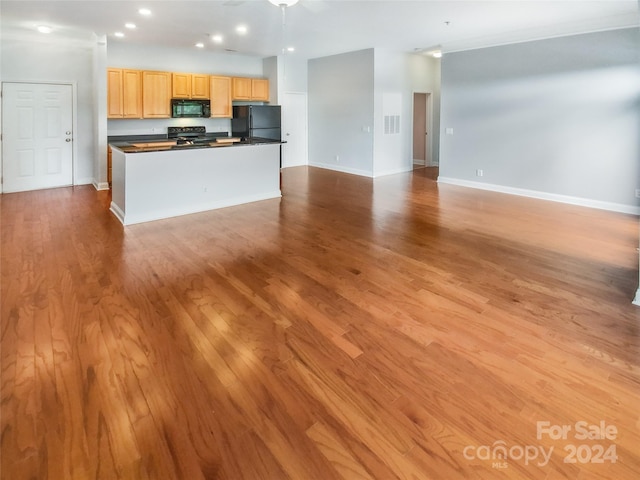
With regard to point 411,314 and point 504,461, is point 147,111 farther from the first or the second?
point 504,461

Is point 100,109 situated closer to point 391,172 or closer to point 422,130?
point 391,172

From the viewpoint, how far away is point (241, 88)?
30.0 feet

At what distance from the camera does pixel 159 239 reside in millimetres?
4684

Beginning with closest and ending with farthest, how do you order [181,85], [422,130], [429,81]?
[181,85], [429,81], [422,130]

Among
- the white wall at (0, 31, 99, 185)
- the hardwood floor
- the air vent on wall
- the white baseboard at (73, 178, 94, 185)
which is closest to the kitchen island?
the hardwood floor

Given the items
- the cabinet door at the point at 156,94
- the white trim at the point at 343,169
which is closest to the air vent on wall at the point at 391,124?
the white trim at the point at 343,169

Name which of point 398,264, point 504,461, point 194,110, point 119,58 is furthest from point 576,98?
point 119,58

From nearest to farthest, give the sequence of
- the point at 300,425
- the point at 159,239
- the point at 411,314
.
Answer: the point at 300,425 → the point at 411,314 → the point at 159,239

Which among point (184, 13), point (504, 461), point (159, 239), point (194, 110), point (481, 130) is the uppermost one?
point (184, 13)

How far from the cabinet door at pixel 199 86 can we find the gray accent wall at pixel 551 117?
194 inches

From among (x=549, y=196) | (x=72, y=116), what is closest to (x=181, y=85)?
(x=72, y=116)

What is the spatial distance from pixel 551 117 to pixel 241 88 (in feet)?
20.7

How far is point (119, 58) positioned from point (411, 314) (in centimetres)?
767

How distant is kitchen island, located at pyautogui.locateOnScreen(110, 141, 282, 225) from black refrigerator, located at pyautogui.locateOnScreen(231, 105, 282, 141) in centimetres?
258
